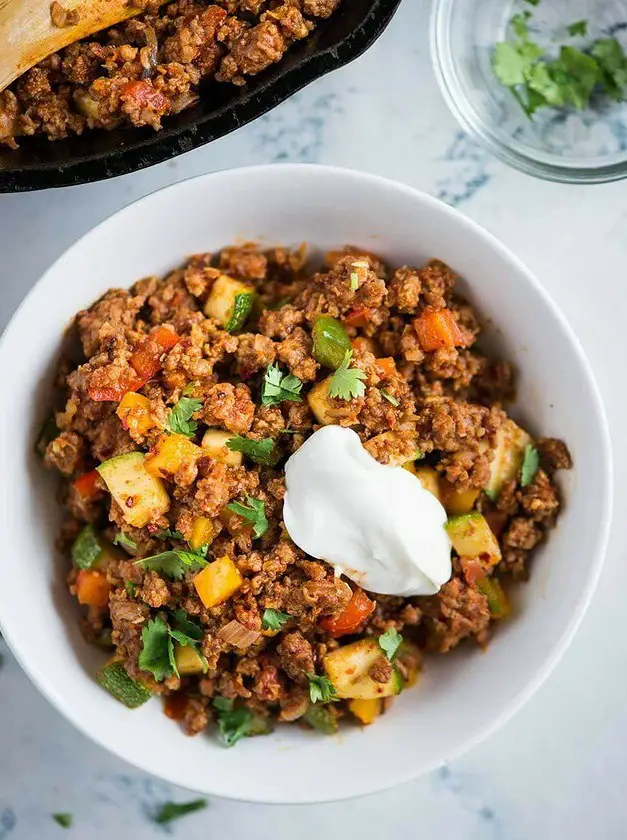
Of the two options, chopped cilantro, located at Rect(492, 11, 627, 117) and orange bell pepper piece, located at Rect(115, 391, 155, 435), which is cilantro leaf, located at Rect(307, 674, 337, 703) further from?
chopped cilantro, located at Rect(492, 11, 627, 117)

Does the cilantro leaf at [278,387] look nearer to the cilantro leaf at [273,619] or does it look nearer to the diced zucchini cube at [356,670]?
the cilantro leaf at [273,619]

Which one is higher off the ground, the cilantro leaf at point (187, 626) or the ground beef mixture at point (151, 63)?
the ground beef mixture at point (151, 63)

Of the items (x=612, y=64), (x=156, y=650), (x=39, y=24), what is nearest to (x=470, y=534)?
(x=156, y=650)

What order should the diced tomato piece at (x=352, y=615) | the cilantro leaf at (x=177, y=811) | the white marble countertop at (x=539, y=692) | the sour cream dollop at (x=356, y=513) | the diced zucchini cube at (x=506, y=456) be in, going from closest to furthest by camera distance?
the sour cream dollop at (x=356, y=513)
the diced tomato piece at (x=352, y=615)
the diced zucchini cube at (x=506, y=456)
the white marble countertop at (x=539, y=692)
the cilantro leaf at (x=177, y=811)

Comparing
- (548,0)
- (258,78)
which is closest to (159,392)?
(258,78)

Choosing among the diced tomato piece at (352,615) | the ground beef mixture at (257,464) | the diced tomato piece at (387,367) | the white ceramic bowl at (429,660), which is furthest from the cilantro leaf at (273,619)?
the diced tomato piece at (387,367)

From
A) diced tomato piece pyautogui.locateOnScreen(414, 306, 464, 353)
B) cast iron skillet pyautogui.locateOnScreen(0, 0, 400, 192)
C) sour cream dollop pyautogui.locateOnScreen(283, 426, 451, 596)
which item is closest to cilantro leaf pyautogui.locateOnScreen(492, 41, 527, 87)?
cast iron skillet pyautogui.locateOnScreen(0, 0, 400, 192)

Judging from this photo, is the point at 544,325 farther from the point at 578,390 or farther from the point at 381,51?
the point at 381,51

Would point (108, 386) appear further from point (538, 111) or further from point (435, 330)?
point (538, 111)
